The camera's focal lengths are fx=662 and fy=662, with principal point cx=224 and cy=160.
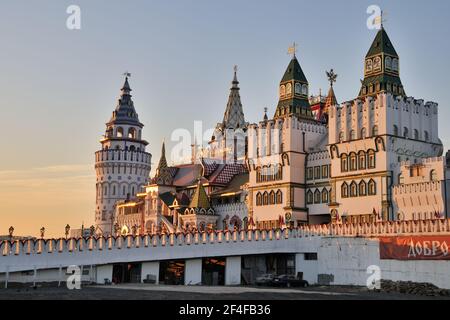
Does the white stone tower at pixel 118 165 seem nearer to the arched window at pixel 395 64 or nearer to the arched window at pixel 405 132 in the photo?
the arched window at pixel 395 64

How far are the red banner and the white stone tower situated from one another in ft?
230

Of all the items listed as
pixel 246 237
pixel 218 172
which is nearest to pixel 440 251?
pixel 246 237

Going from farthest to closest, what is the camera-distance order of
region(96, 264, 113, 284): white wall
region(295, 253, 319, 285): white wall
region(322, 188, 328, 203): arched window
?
region(322, 188, 328, 203): arched window → region(295, 253, 319, 285): white wall → region(96, 264, 113, 284): white wall

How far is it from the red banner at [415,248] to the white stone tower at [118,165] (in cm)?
7021

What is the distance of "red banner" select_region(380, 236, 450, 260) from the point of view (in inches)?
1891

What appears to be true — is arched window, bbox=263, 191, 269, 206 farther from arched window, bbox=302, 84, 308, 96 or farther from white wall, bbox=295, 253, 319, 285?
white wall, bbox=295, 253, 319, 285

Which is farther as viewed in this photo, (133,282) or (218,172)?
(218,172)

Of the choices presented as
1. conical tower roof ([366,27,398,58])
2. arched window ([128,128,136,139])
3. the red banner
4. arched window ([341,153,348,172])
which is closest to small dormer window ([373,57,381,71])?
conical tower roof ([366,27,398,58])

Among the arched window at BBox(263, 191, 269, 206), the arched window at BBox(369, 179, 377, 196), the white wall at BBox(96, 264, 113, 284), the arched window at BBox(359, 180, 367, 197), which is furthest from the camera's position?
the arched window at BBox(263, 191, 269, 206)

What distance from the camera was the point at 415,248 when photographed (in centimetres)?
5000

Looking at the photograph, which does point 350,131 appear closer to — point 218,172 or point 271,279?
point 271,279

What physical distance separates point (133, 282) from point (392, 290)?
64.8ft
